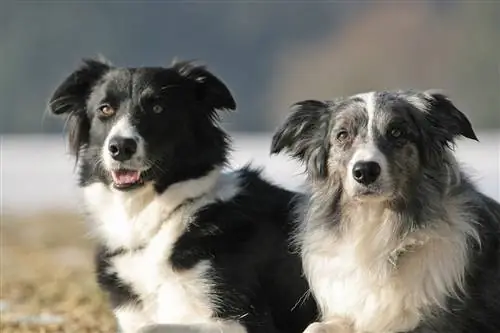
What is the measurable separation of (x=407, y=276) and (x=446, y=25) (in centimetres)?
334

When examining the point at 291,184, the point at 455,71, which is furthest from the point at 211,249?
the point at 455,71

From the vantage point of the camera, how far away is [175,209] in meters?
3.11

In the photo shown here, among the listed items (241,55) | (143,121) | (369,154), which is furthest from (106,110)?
A: (241,55)

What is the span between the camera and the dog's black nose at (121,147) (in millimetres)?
2885

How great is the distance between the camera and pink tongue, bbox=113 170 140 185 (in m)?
3.01

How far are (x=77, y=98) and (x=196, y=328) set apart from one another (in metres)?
1.05

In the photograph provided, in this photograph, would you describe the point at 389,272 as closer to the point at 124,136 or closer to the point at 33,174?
the point at 124,136

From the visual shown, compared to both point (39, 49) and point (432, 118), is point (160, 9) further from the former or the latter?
point (432, 118)

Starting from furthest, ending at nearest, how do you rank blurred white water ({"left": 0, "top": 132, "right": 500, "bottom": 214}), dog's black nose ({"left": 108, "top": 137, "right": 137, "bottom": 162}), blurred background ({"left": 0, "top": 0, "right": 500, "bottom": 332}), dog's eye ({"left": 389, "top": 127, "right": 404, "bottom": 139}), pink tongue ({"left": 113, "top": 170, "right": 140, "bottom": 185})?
blurred white water ({"left": 0, "top": 132, "right": 500, "bottom": 214}) < blurred background ({"left": 0, "top": 0, "right": 500, "bottom": 332}) < pink tongue ({"left": 113, "top": 170, "right": 140, "bottom": 185}) < dog's black nose ({"left": 108, "top": 137, "right": 137, "bottom": 162}) < dog's eye ({"left": 389, "top": 127, "right": 404, "bottom": 139})

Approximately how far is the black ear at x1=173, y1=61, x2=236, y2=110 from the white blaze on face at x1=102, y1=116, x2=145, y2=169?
36 cm

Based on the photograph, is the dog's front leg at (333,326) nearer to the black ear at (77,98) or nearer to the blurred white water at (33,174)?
the black ear at (77,98)

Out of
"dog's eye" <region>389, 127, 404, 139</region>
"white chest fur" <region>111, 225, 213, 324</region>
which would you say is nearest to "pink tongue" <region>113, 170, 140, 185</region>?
"white chest fur" <region>111, 225, 213, 324</region>

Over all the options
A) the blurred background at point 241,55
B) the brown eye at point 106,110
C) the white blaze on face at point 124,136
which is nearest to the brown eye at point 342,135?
the white blaze on face at point 124,136

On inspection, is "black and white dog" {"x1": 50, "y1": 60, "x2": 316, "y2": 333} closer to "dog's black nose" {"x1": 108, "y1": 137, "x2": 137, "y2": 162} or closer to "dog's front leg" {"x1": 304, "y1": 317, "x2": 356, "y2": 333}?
"dog's black nose" {"x1": 108, "y1": 137, "x2": 137, "y2": 162}
